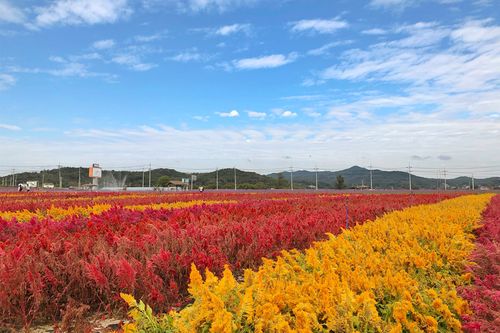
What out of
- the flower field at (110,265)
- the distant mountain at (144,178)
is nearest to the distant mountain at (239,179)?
the distant mountain at (144,178)

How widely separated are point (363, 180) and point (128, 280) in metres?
68.8

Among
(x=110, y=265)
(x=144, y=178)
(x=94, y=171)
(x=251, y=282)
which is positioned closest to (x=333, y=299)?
(x=251, y=282)

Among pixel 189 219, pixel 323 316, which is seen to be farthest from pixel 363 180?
pixel 323 316

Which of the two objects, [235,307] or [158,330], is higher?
[235,307]

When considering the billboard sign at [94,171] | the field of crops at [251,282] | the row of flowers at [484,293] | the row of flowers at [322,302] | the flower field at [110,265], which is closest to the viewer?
the row of flowers at [322,302]

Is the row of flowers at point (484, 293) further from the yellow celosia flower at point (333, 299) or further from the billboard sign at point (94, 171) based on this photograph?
the billboard sign at point (94, 171)

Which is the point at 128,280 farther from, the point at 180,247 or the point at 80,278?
the point at 180,247

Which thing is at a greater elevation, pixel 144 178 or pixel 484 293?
pixel 144 178

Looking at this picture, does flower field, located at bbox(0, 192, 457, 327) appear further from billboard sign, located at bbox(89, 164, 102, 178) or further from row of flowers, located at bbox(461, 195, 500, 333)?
billboard sign, located at bbox(89, 164, 102, 178)

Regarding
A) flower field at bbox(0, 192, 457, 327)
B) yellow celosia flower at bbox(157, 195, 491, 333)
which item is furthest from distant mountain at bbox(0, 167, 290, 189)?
yellow celosia flower at bbox(157, 195, 491, 333)

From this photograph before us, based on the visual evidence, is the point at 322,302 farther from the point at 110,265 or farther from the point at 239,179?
the point at 239,179

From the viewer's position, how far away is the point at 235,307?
7.52 feet

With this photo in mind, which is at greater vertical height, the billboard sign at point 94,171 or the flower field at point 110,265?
the billboard sign at point 94,171

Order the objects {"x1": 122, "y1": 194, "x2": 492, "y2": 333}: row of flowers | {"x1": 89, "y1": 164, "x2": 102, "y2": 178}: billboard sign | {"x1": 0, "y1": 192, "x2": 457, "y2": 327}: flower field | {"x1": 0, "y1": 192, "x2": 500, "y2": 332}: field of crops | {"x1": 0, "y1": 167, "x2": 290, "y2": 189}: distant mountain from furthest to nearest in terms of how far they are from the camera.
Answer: {"x1": 0, "y1": 167, "x2": 290, "y2": 189}: distant mountain < {"x1": 89, "y1": 164, "x2": 102, "y2": 178}: billboard sign < {"x1": 0, "y1": 192, "x2": 457, "y2": 327}: flower field < {"x1": 0, "y1": 192, "x2": 500, "y2": 332}: field of crops < {"x1": 122, "y1": 194, "x2": 492, "y2": 333}: row of flowers
